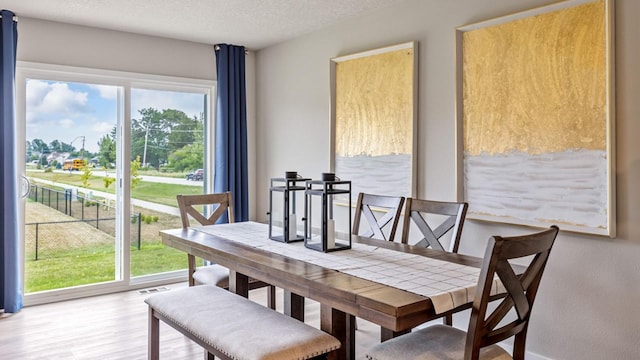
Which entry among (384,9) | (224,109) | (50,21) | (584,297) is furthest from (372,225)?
(50,21)

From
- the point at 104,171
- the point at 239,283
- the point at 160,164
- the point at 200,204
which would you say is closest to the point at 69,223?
the point at 104,171

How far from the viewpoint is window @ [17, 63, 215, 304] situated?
156 inches

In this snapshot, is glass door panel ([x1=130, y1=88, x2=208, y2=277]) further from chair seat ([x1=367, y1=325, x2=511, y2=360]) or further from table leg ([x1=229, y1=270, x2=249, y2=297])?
chair seat ([x1=367, y1=325, x2=511, y2=360])

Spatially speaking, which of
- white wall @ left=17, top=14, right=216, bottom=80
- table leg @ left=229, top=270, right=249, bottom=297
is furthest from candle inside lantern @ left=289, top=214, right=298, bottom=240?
white wall @ left=17, top=14, right=216, bottom=80

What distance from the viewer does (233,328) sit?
2014mm

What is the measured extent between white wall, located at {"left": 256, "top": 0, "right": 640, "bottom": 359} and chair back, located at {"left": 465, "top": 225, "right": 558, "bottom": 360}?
34.4 inches

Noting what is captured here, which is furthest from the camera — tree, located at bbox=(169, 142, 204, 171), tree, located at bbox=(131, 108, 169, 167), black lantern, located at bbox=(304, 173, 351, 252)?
tree, located at bbox=(169, 142, 204, 171)

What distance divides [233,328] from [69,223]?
111 inches

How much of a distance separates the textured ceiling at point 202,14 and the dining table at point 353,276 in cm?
181

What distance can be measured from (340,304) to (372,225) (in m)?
1.40

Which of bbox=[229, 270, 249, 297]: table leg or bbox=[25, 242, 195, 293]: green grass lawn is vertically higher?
bbox=[229, 270, 249, 297]: table leg

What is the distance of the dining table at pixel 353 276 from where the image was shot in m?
1.56

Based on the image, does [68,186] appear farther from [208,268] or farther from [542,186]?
[542,186]

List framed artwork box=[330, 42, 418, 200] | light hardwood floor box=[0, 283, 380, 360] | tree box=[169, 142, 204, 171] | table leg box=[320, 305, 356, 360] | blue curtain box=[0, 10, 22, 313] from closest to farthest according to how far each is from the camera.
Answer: table leg box=[320, 305, 356, 360] < light hardwood floor box=[0, 283, 380, 360] < framed artwork box=[330, 42, 418, 200] < blue curtain box=[0, 10, 22, 313] < tree box=[169, 142, 204, 171]
